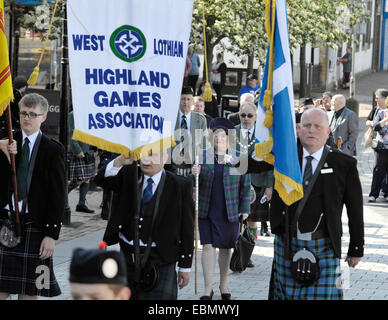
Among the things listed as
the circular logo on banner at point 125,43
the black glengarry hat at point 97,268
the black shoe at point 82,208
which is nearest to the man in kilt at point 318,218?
the circular logo on banner at point 125,43

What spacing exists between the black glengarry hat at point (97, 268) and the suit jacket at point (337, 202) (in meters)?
3.08

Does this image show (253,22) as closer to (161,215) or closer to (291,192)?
(291,192)

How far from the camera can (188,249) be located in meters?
6.89

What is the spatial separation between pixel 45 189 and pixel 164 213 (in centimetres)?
114

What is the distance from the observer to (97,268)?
3.94 m

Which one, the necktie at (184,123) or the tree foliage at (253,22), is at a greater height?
the tree foliage at (253,22)

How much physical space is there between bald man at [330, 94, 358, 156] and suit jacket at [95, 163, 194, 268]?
8.55 metres

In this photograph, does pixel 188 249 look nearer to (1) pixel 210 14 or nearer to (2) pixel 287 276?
(2) pixel 287 276

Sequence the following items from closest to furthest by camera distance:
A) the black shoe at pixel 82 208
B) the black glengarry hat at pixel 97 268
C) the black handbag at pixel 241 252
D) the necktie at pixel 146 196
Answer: the black glengarry hat at pixel 97 268 → the necktie at pixel 146 196 → the black handbag at pixel 241 252 → the black shoe at pixel 82 208

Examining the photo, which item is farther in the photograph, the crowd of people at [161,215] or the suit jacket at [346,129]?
the suit jacket at [346,129]

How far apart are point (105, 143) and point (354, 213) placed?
6.63 feet

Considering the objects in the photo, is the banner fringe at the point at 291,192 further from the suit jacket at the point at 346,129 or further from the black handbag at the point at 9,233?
the suit jacket at the point at 346,129

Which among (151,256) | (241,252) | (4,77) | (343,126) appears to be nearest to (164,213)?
(151,256)

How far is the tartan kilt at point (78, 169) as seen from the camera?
1415 cm
